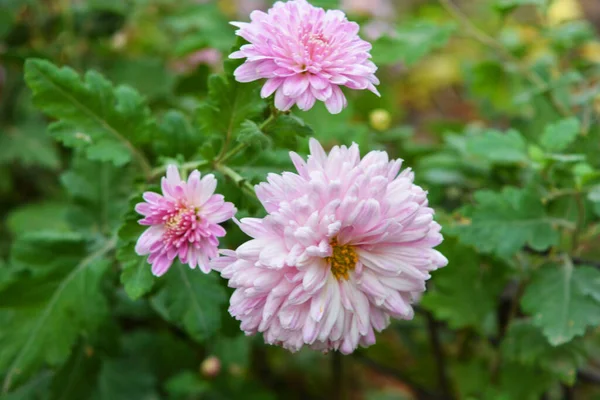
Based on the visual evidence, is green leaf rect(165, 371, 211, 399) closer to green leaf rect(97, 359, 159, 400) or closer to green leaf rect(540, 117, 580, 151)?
green leaf rect(97, 359, 159, 400)

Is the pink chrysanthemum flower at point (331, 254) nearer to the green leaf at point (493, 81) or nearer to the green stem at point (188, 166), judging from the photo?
the green stem at point (188, 166)

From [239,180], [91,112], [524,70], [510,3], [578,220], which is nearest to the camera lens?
[239,180]

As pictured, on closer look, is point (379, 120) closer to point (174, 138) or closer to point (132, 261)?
point (174, 138)

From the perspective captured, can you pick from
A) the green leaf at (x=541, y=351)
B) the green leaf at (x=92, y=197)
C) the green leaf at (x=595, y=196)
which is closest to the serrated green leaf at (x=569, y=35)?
the green leaf at (x=595, y=196)

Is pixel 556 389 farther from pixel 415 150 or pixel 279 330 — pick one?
pixel 279 330

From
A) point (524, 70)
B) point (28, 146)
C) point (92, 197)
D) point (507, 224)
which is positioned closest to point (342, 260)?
point (507, 224)

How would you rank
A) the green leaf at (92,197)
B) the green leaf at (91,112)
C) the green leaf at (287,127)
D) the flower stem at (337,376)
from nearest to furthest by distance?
the green leaf at (287,127)
the green leaf at (91,112)
the green leaf at (92,197)
the flower stem at (337,376)
